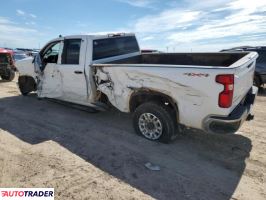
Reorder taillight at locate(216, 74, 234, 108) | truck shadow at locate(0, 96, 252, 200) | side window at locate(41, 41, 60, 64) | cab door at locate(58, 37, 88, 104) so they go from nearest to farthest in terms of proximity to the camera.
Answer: truck shadow at locate(0, 96, 252, 200), taillight at locate(216, 74, 234, 108), cab door at locate(58, 37, 88, 104), side window at locate(41, 41, 60, 64)

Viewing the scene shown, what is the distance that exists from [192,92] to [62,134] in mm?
2840

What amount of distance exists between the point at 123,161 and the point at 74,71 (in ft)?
9.27

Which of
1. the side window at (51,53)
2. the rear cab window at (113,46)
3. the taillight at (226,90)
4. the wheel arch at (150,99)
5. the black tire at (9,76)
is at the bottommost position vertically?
the black tire at (9,76)

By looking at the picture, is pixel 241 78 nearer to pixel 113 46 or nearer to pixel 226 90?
pixel 226 90

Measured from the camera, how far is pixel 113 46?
6906mm

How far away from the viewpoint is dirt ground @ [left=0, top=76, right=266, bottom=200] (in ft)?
12.4

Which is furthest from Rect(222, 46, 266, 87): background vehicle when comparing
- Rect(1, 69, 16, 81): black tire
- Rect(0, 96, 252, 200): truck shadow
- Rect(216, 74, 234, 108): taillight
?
Rect(1, 69, 16, 81): black tire

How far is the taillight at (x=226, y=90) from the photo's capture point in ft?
13.4

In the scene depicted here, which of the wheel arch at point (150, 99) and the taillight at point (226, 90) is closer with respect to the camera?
the taillight at point (226, 90)

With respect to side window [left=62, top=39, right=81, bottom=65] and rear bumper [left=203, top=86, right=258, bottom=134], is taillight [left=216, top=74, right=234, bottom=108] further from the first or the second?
side window [left=62, top=39, right=81, bottom=65]

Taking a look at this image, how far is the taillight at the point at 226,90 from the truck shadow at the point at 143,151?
0.99 m

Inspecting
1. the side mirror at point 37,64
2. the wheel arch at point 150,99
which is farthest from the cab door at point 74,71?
the wheel arch at point 150,99

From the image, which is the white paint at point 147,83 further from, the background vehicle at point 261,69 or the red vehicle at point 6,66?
the red vehicle at point 6,66

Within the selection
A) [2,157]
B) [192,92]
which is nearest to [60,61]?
[2,157]
